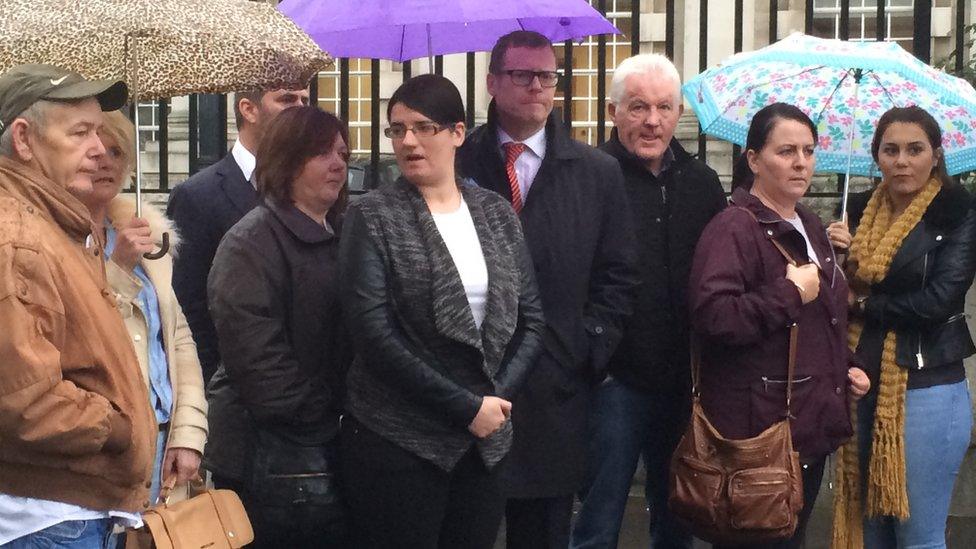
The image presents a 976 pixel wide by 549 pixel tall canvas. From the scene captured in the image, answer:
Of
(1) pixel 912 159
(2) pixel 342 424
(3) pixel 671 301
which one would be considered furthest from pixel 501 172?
(1) pixel 912 159

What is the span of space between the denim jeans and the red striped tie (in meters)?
1.91

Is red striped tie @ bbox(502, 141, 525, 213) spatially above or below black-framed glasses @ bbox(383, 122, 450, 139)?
below

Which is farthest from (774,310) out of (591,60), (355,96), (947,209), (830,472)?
(355,96)

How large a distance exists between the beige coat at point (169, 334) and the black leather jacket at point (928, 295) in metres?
2.29

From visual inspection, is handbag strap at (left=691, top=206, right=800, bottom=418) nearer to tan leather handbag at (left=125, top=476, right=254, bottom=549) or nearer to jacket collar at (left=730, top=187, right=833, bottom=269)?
jacket collar at (left=730, top=187, right=833, bottom=269)

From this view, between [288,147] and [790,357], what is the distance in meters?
1.63

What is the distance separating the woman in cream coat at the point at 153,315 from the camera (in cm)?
416

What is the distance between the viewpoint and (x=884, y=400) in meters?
5.38

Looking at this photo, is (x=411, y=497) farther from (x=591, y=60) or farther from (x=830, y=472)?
(x=591, y=60)

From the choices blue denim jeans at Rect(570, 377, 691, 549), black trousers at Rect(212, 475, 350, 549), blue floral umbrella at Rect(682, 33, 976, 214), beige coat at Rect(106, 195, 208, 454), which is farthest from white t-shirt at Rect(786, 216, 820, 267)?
beige coat at Rect(106, 195, 208, 454)

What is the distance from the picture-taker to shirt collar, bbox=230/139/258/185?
5.40m

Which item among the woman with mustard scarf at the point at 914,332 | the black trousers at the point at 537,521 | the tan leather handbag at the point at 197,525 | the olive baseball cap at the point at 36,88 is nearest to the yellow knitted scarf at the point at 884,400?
the woman with mustard scarf at the point at 914,332

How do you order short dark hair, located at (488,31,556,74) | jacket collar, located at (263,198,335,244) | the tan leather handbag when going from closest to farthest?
the tan leather handbag, jacket collar, located at (263,198,335,244), short dark hair, located at (488,31,556,74)

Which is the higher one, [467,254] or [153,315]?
[467,254]
